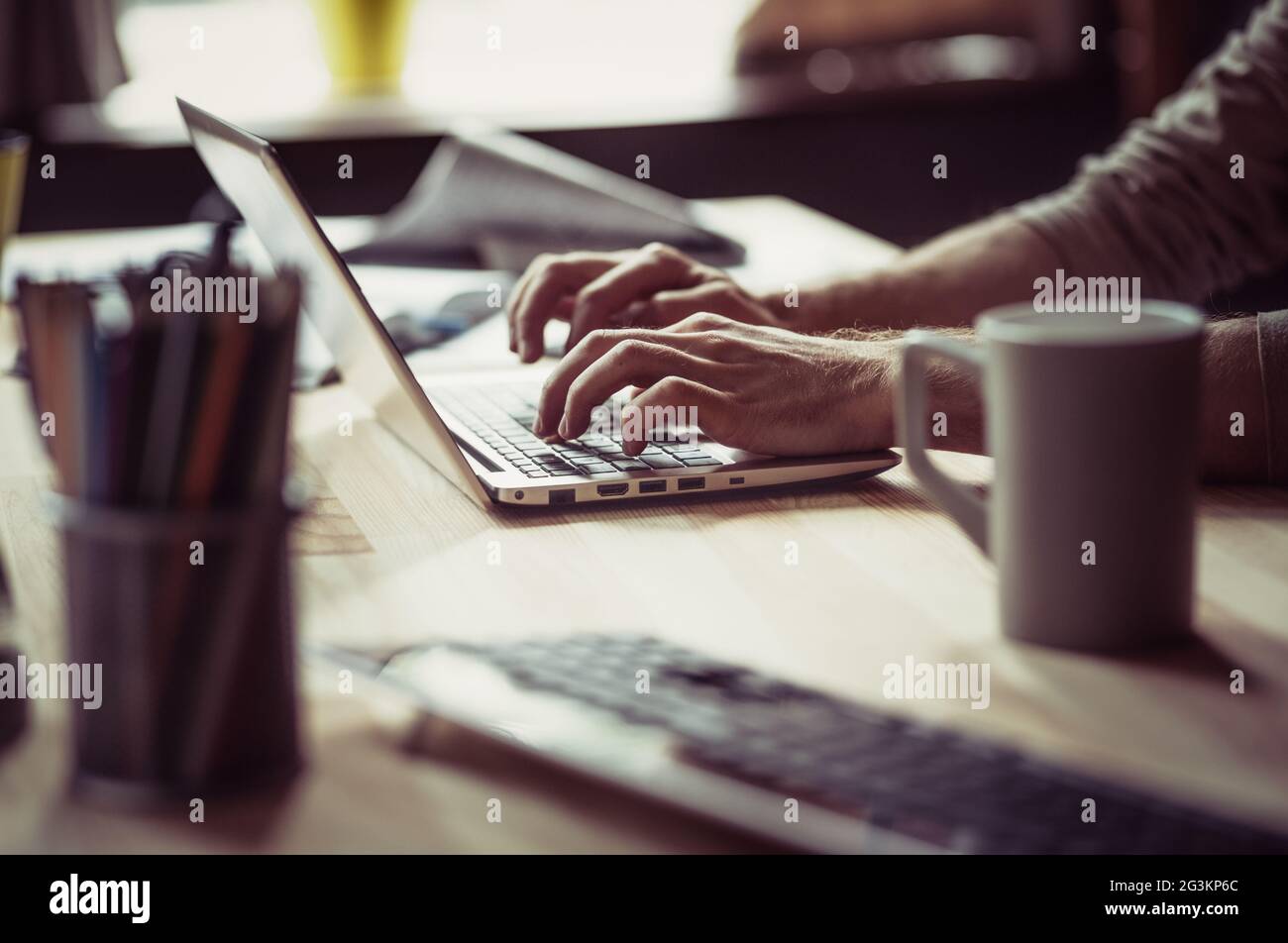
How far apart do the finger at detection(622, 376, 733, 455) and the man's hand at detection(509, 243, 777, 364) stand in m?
0.27

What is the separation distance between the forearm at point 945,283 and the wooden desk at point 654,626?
15.0 inches

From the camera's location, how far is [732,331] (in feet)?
3.26

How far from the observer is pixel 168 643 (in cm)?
56

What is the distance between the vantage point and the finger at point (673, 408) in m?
0.92

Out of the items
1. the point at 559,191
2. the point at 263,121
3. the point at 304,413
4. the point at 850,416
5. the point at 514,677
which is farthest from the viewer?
the point at 263,121

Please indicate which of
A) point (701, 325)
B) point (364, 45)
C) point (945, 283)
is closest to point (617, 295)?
point (701, 325)

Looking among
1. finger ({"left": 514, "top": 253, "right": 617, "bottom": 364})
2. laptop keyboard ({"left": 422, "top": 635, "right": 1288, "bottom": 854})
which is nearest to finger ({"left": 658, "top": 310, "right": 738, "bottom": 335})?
finger ({"left": 514, "top": 253, "right": 617, "bottom": 364})

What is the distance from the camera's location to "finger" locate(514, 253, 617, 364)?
1242mm

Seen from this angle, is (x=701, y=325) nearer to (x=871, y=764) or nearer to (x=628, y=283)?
(x=628, y=283)

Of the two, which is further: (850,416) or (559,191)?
(559,191)
